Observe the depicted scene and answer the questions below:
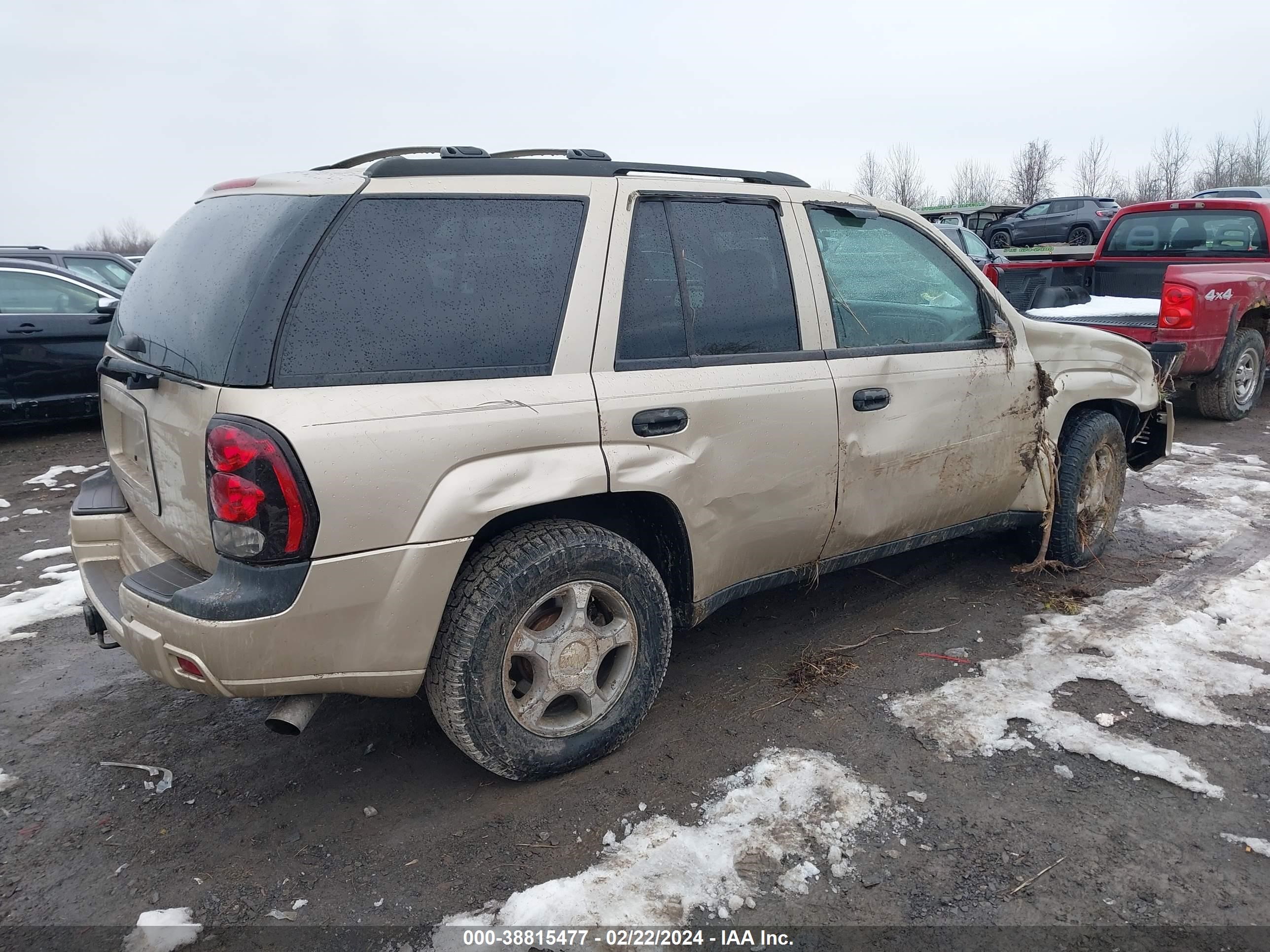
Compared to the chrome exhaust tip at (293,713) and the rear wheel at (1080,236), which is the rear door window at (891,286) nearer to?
the chrome exhaust tip at (293,713)

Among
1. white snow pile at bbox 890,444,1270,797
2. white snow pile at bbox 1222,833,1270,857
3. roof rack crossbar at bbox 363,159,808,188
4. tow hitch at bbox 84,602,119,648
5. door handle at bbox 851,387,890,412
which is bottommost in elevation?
white snow pile at bbox 1222,833,1270,857

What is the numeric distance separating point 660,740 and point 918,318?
198 centimetres

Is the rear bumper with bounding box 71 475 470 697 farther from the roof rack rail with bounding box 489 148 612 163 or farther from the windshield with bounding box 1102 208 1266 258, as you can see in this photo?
the windshield with bounding box 1102 208 1266 258

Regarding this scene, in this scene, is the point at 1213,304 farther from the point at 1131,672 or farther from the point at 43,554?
the point at 43,554

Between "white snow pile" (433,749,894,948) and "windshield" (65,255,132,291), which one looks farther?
"windshield" (65,255,132,291)

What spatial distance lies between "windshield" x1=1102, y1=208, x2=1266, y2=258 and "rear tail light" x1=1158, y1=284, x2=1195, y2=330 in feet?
4.12

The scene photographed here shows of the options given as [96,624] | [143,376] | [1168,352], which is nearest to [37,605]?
[96,624]

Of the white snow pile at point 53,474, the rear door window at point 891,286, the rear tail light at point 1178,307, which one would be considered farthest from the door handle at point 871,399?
the white snow pile at point 53,474

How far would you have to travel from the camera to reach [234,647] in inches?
93.7

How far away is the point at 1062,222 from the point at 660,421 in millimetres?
24018

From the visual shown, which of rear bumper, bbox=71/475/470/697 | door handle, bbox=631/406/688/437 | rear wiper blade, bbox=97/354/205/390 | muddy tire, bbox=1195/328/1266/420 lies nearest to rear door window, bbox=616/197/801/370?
door handle, bbox=631/406/688/437

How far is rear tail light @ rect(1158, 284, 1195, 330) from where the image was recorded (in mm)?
7371

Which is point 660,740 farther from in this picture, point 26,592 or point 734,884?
point 26,592

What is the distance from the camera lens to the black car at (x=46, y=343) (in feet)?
25.8
